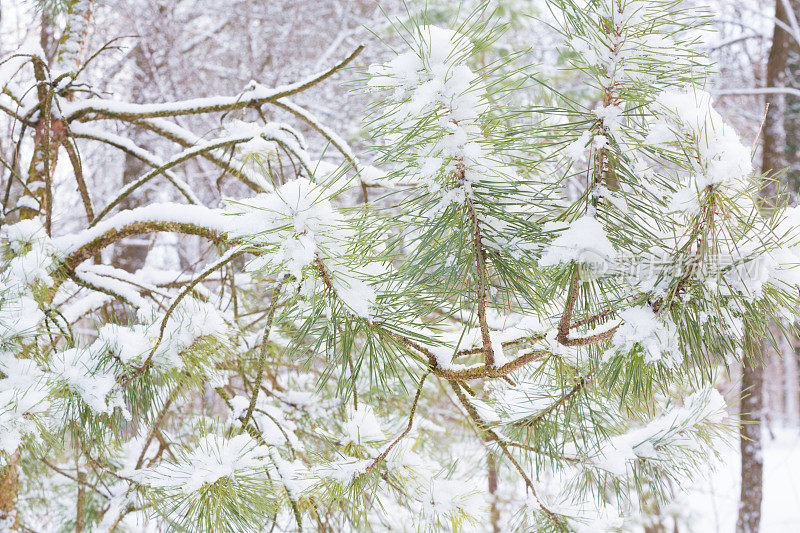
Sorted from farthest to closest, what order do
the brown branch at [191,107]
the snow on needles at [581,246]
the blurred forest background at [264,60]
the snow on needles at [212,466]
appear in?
the blurred forest background at [264,60]
the brown branch at [191,107]
the snow on needles at [212,466]
the snow on needles at [581,246]

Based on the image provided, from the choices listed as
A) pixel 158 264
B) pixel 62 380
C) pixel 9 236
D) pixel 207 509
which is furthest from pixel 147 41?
pixel 207 509

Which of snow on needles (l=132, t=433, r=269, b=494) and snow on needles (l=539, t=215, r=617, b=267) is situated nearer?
snow on needles (l=539, t=215, r=617, b=267)

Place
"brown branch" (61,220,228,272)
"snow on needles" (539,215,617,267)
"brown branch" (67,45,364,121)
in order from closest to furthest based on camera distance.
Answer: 1. "snow on needles" (539,215,617,267)
2. "brown branch" (61,220,228,272)
3. "brown branch" (67,45,364,121)

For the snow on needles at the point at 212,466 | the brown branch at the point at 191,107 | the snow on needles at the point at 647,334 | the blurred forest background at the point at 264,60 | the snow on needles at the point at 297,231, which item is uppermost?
the blurred forest background at the point at 264,60

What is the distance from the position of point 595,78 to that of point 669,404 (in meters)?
0.97

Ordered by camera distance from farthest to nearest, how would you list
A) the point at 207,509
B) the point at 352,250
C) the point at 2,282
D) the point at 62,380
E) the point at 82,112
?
the point at 82,112
the point at 2,282
the point at 62,380
the point at 207,509
the point at 352,250

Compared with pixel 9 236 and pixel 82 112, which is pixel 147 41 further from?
pixel 9 236

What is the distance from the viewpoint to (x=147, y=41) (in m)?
4.55

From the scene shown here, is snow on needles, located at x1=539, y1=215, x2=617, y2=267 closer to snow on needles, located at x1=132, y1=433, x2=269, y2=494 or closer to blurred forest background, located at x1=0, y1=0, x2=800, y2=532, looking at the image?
snow on needles, located at x1=132, y1=433, x2=269, y2=494

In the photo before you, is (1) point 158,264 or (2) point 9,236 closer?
(2) point 9,236

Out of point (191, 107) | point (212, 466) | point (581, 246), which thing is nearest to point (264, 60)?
point (191, 107)

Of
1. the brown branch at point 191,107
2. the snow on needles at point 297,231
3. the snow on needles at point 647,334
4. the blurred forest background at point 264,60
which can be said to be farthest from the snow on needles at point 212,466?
the blurred forest background at point 264,60

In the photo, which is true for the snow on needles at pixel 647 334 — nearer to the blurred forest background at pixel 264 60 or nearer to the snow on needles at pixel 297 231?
the snow on needles at pixel 297 231

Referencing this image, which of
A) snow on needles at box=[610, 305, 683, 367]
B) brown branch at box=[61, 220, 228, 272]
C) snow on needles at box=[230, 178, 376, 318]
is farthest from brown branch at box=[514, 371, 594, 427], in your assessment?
brown branch at box=[61, 220, 228, 272]
